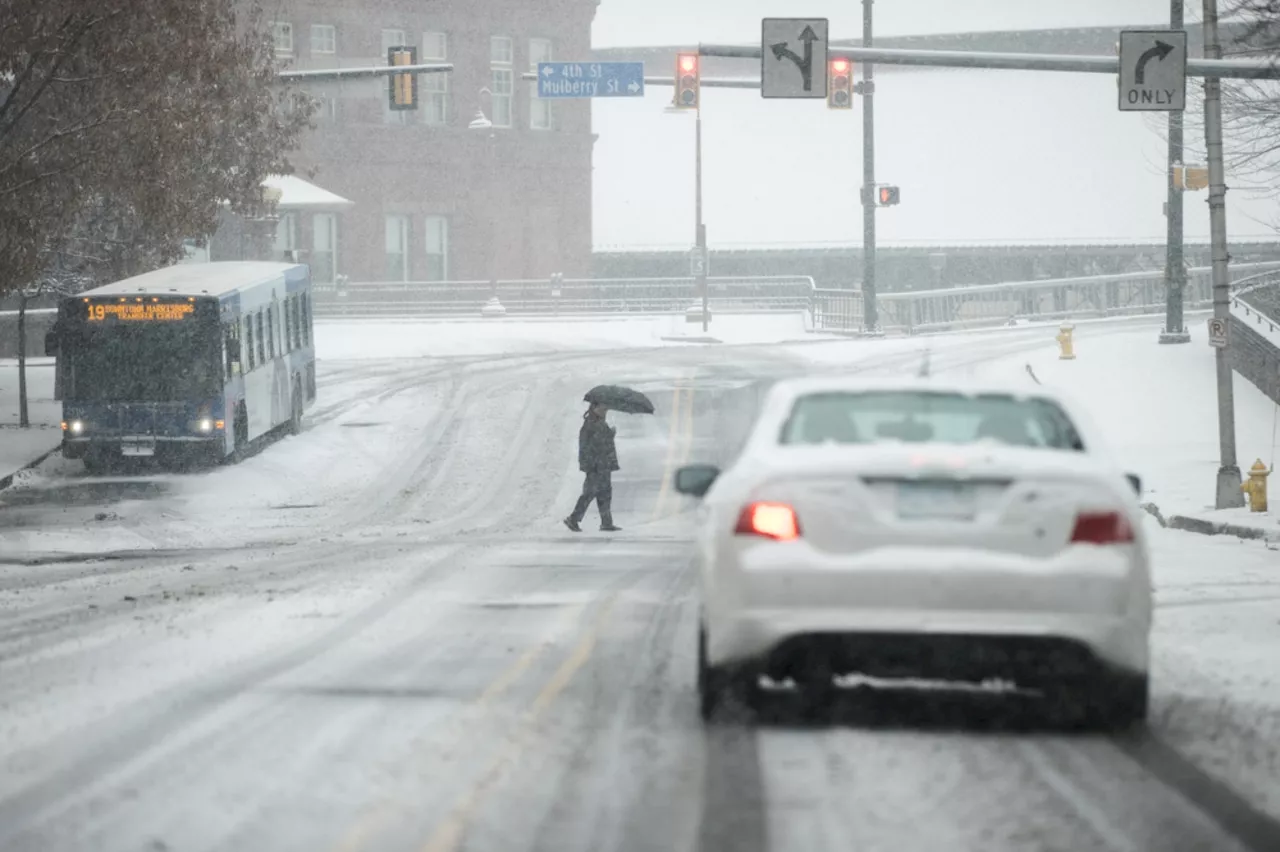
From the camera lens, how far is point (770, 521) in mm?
8445

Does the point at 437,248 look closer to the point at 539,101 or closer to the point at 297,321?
the point at 539,101

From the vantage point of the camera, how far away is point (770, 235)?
80.7 meters

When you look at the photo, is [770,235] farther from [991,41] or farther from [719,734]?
[719,734]

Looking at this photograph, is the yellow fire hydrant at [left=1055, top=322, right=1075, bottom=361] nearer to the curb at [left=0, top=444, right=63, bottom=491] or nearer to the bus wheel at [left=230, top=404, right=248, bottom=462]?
the bus wheel at [left=230, top=404, right=248, bottom=462]

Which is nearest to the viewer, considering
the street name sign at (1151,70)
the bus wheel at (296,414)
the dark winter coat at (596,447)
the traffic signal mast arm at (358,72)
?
the street name sign at (1151,70)

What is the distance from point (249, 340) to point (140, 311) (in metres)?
2.08

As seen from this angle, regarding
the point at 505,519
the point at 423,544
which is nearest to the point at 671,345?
the point at 505,519

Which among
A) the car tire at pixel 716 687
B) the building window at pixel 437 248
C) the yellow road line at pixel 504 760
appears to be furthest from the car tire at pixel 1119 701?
the building window at pixel 437 248

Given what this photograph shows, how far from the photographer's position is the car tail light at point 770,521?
331 inches

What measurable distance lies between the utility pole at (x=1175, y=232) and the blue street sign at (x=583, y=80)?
436 inches

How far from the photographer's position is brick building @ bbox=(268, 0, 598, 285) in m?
75.9

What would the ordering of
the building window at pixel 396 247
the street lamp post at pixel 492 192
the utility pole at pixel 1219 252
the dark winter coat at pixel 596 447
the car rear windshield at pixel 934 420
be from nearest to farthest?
the car rear windshield at pixel 934 420
the utility pole at pixel 1219 252
the dark winter coat at pixel 596 447
the building window at pixel 396 247
the street lamp post at pixel 492 192

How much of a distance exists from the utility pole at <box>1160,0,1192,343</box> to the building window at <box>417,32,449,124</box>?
3848 cm

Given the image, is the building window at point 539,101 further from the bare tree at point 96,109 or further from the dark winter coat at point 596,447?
the dark winter coat at point 596,447
